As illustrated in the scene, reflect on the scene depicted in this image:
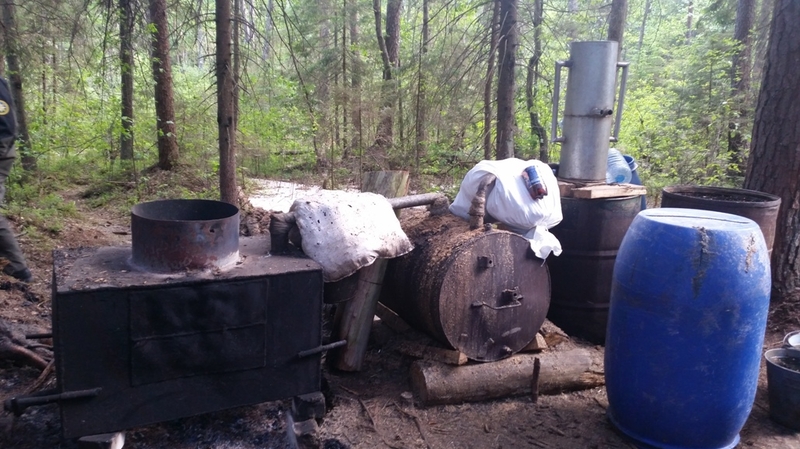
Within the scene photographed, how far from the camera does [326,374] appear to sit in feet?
12.2

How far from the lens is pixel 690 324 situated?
8.96ft

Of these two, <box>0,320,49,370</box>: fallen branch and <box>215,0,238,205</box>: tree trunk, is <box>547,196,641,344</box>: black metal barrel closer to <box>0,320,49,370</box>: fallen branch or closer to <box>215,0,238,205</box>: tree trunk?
<box>215,0,238,205</box>: tree trunk

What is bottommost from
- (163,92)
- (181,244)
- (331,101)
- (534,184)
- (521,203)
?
(181,244)

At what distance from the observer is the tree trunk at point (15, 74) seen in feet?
25.1

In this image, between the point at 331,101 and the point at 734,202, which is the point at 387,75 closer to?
the point at 331,101

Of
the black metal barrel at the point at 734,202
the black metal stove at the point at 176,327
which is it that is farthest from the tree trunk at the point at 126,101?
the black metal barrel at the point at 734,202

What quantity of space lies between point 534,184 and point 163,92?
8093 millimetres

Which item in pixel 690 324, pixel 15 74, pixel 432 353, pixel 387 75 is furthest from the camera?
pixel 387 75

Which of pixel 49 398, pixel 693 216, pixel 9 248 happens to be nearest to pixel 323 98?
pixel 9 248

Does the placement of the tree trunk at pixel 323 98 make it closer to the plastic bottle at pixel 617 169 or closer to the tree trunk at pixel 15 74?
the tree trunk at pixel 15 74

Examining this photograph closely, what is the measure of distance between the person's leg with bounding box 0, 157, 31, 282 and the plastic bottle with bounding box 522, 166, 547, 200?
14.5 feet

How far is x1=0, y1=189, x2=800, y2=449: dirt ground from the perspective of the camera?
2910 mm

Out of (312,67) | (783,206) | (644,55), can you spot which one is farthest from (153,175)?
(644,55)

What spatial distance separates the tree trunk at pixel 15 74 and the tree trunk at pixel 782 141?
8.83m
